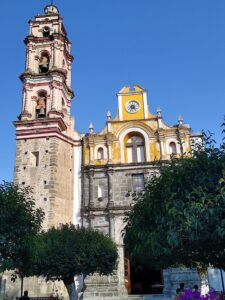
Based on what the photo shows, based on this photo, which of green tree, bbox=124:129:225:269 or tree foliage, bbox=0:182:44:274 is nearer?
green tree, bbox=124:129:225:269

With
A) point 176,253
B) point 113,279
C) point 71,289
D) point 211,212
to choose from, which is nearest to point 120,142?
point 113,279

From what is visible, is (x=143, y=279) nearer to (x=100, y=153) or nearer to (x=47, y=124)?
(x=100, y=153)

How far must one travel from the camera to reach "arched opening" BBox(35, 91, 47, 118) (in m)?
25.0

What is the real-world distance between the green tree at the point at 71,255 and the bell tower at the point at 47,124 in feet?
15.8

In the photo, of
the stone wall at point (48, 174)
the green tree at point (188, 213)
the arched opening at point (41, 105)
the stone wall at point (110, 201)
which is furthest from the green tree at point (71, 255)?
the arched opening at point (41, 105)

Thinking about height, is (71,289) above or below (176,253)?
below

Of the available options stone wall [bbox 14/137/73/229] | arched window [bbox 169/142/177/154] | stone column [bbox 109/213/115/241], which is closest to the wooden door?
stone column [bbox 109/213/115/241]

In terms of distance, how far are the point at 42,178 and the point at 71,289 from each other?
27.2ft

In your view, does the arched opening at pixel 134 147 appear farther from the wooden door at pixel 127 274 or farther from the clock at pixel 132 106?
the wooden door at pixel 127 274

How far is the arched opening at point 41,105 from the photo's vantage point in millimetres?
24984

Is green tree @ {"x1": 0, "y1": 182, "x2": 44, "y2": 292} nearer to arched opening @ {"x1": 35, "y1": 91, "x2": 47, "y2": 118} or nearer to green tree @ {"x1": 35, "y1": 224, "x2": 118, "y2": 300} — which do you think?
green tree @ {"x1": 35, "y1": 224, "x2": 118, "y2": 300}

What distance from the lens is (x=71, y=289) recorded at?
621 inches

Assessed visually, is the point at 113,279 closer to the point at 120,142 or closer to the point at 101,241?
the point at 101,241

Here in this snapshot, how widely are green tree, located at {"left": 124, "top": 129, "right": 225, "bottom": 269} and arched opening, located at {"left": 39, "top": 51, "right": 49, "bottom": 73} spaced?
56.2 feet
